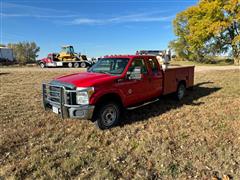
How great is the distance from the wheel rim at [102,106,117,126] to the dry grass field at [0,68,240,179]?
22 cm

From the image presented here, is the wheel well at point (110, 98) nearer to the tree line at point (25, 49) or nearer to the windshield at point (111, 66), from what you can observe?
the windshield at point (111, 66)

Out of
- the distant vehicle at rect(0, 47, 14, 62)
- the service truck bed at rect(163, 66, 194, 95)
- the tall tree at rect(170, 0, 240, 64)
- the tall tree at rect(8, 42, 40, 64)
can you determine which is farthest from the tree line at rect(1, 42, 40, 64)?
the service truck bed at rect(163, 66, 194, 95)

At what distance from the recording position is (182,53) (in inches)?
1913

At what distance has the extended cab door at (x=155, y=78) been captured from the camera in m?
6.70

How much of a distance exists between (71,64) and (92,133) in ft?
84.2

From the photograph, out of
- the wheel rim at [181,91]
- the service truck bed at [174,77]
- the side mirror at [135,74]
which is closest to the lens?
the side mirror at [135,74]

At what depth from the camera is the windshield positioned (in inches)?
236

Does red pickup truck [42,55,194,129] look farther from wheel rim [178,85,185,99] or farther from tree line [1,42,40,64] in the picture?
tree line [1,42,40,64]

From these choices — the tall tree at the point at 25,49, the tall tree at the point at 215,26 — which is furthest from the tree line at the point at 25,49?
the tall tree at the point at 215,26

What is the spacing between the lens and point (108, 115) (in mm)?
5434

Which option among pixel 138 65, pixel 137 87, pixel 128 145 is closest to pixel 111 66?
pixel 138 65

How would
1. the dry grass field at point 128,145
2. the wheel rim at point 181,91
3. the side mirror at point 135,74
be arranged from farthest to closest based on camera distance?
the wheel rim at point 181,91 < the side mirror at point 135,74 < the dry grass field at point 128,145

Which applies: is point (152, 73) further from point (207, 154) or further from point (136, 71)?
point (207, 154)

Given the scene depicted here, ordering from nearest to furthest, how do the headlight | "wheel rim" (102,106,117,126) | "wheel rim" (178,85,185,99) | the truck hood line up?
the headlight < the truck hood < "wheel rim" (102,106,117,126) < "wheel rim" (178,85,185,99)
